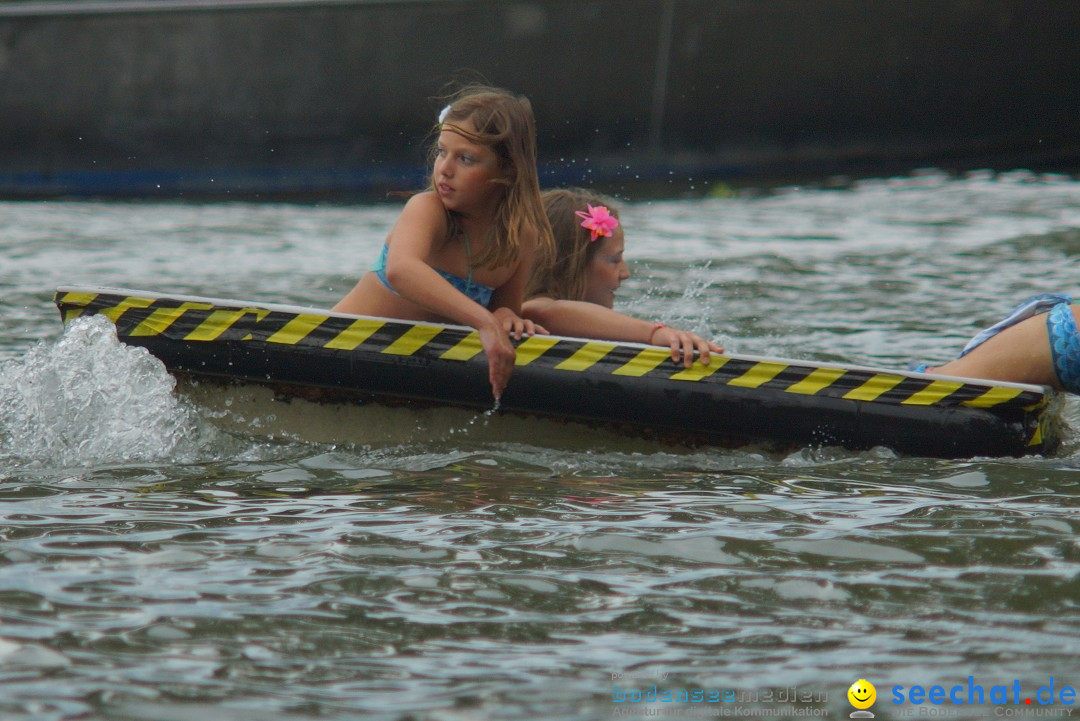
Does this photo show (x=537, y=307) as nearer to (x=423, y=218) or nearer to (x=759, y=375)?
(x=423, y=218)

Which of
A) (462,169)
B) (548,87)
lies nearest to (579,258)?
(462,169)

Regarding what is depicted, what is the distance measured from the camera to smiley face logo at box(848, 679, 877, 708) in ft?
8.82

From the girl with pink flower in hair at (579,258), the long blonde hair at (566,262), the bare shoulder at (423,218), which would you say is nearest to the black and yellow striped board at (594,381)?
the bare shoulder at (423,218)

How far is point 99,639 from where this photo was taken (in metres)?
2.95

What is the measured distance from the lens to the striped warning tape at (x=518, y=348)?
4.46 metres

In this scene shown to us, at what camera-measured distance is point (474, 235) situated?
492 cm

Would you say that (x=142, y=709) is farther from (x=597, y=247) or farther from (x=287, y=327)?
(x=597, y=247)

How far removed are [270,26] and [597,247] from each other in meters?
9.13

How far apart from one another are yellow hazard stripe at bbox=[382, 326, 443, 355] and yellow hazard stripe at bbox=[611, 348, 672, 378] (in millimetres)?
626

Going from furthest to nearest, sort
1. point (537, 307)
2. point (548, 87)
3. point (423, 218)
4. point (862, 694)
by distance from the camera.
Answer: point (548, 87) < point (537, 307) < point (423, 218) < point (862, 694)

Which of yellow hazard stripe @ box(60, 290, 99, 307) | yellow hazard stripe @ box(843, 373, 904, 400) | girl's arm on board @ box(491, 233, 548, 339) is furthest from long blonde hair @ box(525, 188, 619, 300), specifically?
yellow hazard stripe @ box(60, 290, 99, 307)

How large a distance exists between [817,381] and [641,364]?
579mm

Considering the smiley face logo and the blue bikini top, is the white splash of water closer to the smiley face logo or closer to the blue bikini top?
the blue bikini top

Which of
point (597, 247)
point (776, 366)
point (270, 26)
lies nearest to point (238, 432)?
point (597, 247)
